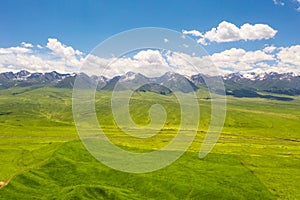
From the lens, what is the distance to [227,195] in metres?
67.7

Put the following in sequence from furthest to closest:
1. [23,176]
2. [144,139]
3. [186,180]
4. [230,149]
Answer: [144,139], [230,149], [186,180], [23,176]

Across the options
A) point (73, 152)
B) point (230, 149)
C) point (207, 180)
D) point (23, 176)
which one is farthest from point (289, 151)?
point (23, 176)

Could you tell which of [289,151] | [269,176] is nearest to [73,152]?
[269,176]

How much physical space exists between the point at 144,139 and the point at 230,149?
164 ft

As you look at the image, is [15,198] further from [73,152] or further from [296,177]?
[296,177]

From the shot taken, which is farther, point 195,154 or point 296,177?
point 195,154

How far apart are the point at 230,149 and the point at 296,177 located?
139 ft

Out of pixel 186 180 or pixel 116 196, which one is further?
pixel 186 180

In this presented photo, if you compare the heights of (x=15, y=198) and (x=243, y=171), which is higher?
(x=15, y=198)

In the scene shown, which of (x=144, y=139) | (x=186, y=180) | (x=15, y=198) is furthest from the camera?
(x=144, y=139)

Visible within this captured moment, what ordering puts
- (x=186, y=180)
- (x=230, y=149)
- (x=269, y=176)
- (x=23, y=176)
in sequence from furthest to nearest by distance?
(x=230, y=149) → (x=269, y=176) → (x=186, y=180) → (x=23, y=176)

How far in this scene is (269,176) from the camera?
8575 centimetres

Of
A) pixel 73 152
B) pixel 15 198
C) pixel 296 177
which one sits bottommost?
pixel 296 177

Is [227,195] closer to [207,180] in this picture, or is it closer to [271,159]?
[207,180]
